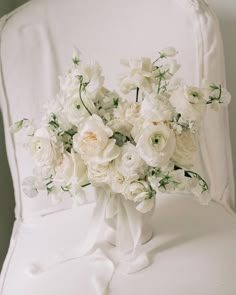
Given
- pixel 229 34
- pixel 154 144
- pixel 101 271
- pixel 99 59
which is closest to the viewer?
pixel 154 144

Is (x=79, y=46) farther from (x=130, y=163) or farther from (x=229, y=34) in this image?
(x=130, y=163)

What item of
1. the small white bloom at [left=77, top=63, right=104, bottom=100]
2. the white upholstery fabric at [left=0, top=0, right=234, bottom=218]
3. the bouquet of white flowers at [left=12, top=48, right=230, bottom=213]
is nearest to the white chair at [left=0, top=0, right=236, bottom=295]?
the white upholstery fabric at [left=0, top=0, right=234, bottom=218]

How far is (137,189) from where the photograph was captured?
2.75 feet

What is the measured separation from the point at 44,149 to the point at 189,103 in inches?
10.0

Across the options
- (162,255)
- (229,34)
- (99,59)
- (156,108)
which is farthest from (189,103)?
(229,34)

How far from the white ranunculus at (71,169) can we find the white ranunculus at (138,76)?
151 millimetres

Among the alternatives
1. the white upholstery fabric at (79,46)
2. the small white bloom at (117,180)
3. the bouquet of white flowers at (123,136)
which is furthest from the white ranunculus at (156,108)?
the white upholstery fabric at (79,46)

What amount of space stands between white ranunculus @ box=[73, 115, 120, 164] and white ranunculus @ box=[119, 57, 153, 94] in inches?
3.7

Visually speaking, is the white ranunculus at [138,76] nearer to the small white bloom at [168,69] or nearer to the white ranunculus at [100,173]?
the small white bloom at [168,69]

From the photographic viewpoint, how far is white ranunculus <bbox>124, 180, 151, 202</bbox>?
0.84m

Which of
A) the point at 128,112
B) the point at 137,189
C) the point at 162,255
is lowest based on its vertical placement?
the point at 162,255

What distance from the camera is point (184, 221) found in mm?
1079

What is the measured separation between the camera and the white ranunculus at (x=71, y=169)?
0.87m

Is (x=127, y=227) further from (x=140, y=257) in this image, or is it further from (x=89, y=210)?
(x=89, y=210)
